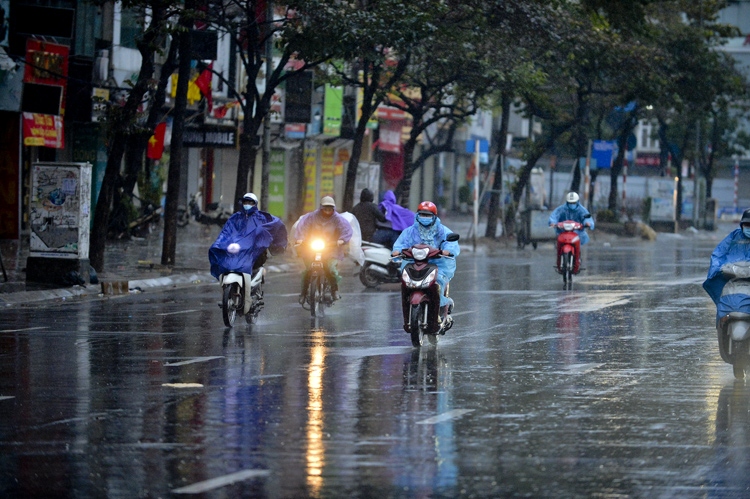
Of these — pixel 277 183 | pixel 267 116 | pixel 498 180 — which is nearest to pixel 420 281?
pixel 267 116

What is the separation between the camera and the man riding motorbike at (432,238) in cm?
1480

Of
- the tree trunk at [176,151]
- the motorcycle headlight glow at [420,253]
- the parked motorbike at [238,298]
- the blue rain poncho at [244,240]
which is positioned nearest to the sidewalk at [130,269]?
the tree trunk at [176,151]

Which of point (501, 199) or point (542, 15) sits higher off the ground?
point (542, 15)

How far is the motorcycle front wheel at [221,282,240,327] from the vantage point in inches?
639

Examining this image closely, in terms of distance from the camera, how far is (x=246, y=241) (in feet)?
55.2

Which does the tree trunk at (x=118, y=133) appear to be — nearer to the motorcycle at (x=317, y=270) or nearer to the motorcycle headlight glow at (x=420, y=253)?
the motorcycle at (x=317, y=270)

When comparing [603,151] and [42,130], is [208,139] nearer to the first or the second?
[42,130]

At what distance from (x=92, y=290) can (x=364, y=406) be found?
12.6m

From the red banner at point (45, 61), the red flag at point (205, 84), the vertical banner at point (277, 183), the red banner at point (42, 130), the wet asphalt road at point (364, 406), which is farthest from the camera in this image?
the vertical banner at point (277, 183)

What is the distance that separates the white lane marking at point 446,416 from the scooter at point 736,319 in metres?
3.03

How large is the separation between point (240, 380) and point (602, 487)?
16.2ft

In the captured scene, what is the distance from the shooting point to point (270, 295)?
22281 millimetres

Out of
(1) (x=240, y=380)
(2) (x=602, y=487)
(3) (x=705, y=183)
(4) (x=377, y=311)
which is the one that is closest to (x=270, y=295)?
(4) (x=377, y=311)

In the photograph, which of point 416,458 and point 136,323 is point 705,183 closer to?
point 136,323
